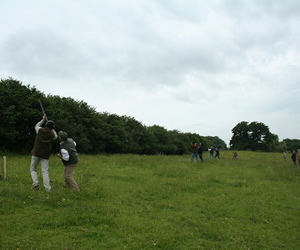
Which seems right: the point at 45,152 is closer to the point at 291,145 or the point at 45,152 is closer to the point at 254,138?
the point at 254,138

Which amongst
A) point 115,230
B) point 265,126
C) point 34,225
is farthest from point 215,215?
point 265,126

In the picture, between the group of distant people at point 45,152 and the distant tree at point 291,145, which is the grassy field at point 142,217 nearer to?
the group of distant people at point 45,152

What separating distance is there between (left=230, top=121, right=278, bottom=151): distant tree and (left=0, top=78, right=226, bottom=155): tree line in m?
67.1

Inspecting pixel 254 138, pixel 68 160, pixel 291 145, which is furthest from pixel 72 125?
pixel 291 145

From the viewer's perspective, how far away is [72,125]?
3072cm

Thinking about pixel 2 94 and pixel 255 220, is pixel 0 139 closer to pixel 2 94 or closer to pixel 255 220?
pixel 2 94

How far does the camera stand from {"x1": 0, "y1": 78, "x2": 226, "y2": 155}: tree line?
2255 cm

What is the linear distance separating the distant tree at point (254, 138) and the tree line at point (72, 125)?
67055 mm

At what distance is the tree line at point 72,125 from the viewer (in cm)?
2255

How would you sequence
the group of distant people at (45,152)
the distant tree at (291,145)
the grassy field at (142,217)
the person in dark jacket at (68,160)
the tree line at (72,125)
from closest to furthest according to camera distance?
the grassy field at (142,217) → the group of distant people at (45,152) → the person in dark jacket at (68,160) → the tree line at (72,125) → the distant tree at (291,145)

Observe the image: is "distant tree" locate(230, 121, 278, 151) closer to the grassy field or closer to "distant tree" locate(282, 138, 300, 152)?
"distant tree" locate(282, 138, 300, 152)

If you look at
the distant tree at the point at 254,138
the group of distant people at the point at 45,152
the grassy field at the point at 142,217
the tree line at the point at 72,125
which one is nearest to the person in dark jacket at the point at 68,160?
the group of distant people at the point at 45,152

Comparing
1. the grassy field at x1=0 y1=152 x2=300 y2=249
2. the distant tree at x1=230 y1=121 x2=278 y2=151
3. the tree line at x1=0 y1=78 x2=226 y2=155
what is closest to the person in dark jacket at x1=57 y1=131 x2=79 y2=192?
the grassy field at x1=0 y1=152 x2=300 y2=249

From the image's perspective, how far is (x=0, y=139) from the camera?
22.4 m
